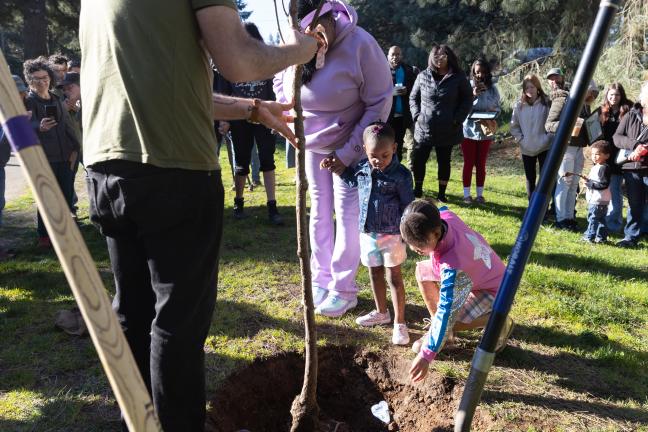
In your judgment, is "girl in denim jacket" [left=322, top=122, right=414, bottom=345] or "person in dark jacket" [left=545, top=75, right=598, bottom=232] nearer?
"girl in denim jacket" [left=322, top=122, right=414, bottom=345]

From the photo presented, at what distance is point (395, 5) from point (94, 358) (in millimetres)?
12394

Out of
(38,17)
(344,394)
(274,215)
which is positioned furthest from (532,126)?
(38,17)

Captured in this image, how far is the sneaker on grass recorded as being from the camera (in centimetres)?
373

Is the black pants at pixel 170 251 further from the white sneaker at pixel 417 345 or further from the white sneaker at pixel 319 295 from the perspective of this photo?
the white sneaker at pixel 319 295

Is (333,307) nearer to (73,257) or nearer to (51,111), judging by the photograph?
(73,257)

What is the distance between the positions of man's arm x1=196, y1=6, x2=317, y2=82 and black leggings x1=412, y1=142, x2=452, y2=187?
533cm

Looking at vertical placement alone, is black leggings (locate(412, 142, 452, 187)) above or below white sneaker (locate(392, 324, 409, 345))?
above

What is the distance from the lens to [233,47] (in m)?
1.65

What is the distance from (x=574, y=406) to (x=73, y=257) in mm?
2534

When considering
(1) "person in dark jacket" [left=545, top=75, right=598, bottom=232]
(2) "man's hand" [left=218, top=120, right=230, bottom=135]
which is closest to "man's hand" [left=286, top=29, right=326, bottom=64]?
(2) "man's hand" [left=218, top=120, right=230, bottom=135]

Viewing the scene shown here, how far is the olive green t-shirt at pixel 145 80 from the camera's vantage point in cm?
163

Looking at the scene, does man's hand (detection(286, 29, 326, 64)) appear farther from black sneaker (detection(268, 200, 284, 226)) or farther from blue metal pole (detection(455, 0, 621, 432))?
black sneaker (detection(268, 200, 284, 226))

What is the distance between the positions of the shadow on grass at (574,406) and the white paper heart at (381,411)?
0.51 metres

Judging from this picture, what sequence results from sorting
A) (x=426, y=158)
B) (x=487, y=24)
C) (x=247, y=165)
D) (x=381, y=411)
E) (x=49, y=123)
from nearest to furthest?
(x=381, y=411)
(x=49, y=123)
(x=247, y=165)
(x=426, y=158)
(x=487, y=24)
